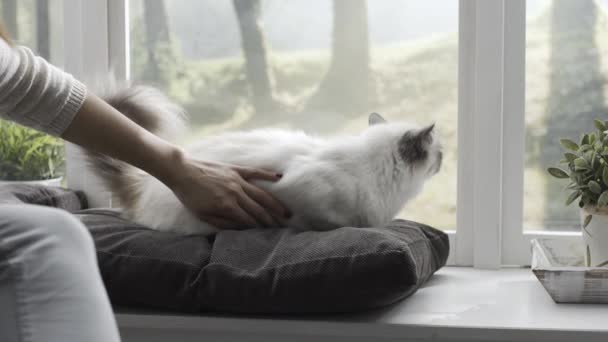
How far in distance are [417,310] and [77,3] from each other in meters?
1.22

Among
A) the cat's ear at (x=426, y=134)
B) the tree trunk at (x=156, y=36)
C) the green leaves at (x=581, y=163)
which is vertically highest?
the tree trunk at (x=156, y=36)

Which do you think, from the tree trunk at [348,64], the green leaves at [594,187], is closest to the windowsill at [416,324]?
the green leaves at [594,187]

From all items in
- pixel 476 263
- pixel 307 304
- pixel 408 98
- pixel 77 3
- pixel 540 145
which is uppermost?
pixel 77 3

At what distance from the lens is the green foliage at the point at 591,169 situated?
55.9 inches

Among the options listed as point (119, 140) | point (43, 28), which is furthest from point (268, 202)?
point (43, 28)

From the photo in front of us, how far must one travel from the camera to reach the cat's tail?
153 centimetres

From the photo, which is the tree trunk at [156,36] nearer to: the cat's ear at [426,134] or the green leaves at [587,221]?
the cat's ear at [426,134]

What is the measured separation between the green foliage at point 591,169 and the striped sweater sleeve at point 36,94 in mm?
979

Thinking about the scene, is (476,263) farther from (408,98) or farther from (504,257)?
(408,98)

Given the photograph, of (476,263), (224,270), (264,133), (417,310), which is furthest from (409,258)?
(476,263)

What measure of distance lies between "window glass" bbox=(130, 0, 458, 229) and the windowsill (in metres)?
0.51

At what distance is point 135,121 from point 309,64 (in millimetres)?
521

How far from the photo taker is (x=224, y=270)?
1223 mm

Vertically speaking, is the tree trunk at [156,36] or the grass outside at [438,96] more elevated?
the tree trunk at [156,36]
